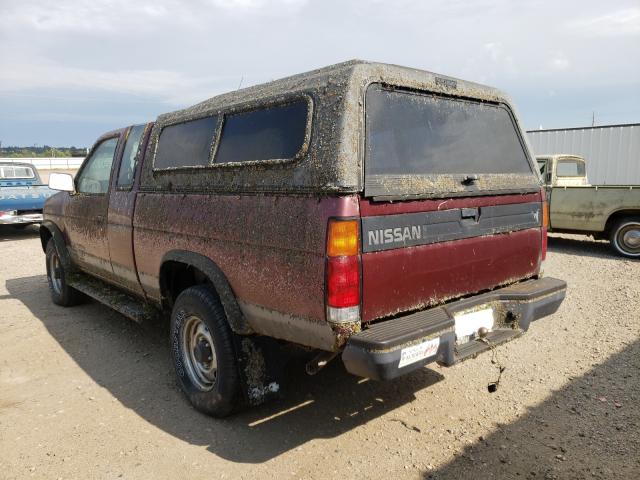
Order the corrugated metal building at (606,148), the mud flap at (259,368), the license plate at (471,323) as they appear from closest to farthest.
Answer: the license plate at (471,323) → the mud flap at (259,368) → the corrugated metal building at (606,148)

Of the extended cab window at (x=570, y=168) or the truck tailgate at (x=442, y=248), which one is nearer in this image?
the truck tailgate at (x=442, y=248)

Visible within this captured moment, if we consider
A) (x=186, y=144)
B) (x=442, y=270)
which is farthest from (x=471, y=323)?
(x=186, y=144)

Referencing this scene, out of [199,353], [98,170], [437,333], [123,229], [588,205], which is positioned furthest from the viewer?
[588,205]

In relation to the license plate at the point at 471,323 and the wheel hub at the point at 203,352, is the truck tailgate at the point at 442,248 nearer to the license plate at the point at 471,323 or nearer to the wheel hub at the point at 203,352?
Result: the license plate at the point at 471,323

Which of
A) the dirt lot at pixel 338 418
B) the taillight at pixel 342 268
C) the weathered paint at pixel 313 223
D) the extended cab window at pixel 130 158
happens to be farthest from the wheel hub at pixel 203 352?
the extended cab window at pixel 130 158

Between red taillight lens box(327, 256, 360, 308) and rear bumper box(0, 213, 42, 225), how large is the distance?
1096 centimetres

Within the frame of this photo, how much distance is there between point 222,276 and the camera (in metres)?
2.92

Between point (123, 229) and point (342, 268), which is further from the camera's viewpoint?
point (123, 229)

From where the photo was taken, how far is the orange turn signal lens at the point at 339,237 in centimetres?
225

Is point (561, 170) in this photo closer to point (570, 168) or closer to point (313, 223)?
point (570, 168)

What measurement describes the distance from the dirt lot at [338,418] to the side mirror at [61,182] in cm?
148

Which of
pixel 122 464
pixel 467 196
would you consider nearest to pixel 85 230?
pixel 122 464

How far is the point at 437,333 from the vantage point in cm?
241

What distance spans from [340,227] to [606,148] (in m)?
15.7
